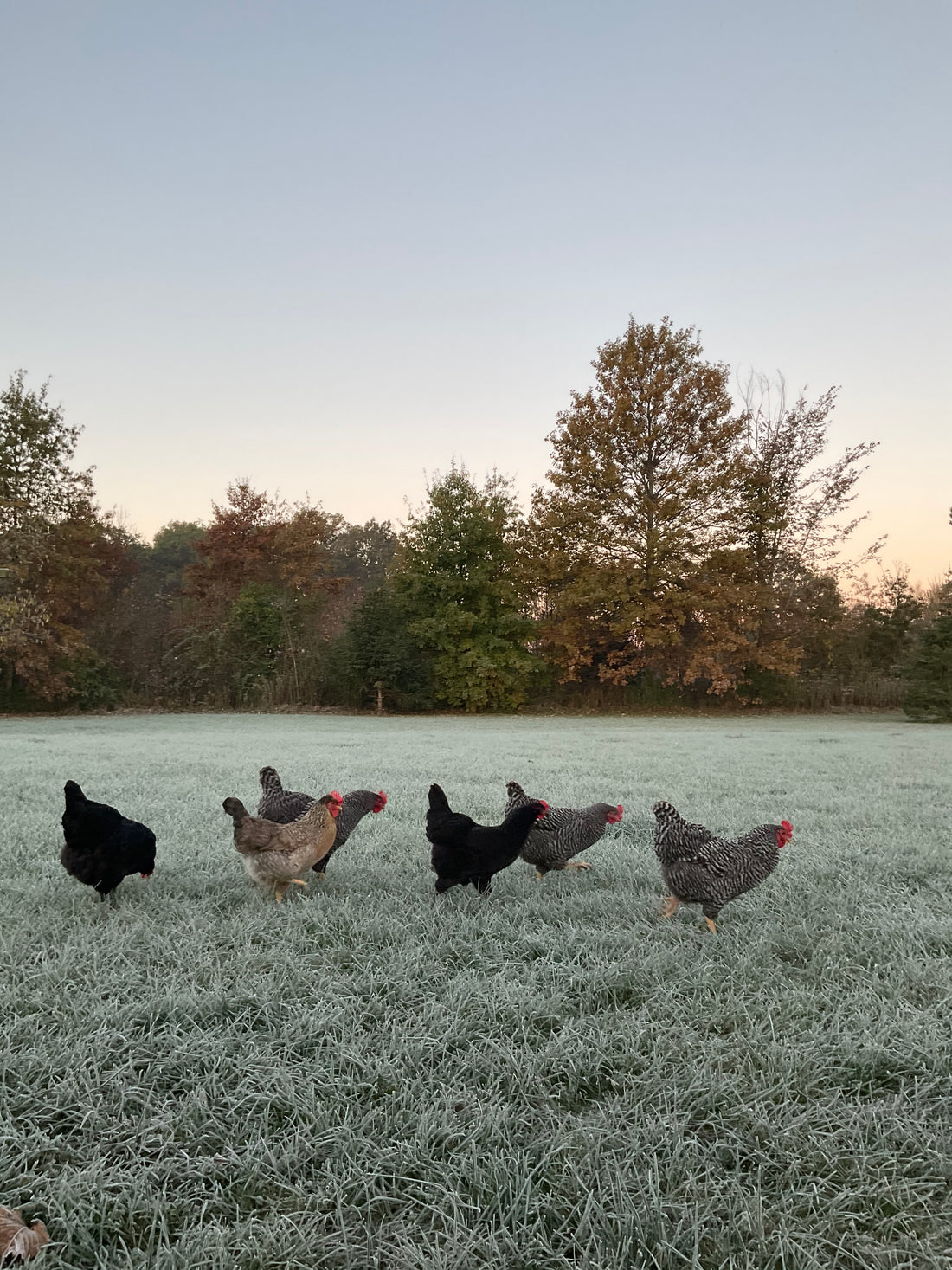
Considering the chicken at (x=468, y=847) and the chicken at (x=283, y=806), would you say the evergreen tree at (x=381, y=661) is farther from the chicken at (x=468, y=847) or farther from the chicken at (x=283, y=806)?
the chicken at (x=468, y=847)

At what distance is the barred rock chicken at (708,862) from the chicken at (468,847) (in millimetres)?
675

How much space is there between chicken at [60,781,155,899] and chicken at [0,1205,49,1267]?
1856 mm

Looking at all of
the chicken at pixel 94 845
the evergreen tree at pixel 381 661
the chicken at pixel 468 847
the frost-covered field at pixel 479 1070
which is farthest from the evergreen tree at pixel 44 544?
the chicken at pixel 468 847

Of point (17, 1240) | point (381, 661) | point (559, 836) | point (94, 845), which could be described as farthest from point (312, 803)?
point (381, 661)

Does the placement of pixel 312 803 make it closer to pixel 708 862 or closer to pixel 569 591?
pixel 708 862

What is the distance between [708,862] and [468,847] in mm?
1034

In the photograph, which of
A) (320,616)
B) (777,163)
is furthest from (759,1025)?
(320,616)

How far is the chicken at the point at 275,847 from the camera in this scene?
2.79 meters

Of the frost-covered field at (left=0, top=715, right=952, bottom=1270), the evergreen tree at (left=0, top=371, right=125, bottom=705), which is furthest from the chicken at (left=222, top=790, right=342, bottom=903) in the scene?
the evergreen tree at (left=0, top=371, right=125, bottom=705)

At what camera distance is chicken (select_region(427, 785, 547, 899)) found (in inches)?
108

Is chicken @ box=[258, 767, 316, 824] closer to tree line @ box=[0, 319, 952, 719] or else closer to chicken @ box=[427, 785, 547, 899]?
chicken @ box=[427, 785, 547, 899]

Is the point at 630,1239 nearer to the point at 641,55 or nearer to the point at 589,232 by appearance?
the point at 641,55

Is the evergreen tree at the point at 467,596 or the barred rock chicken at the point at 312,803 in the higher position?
the evergreen tree at the point at 467,596

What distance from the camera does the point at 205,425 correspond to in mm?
16812
